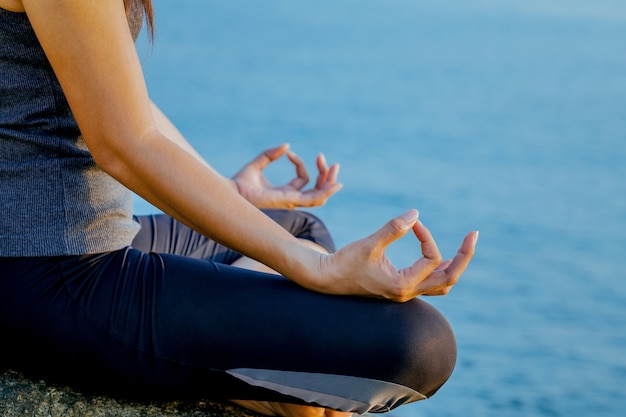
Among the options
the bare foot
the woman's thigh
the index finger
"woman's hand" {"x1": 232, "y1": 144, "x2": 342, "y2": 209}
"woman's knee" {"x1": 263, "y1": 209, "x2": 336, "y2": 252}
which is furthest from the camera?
"woman's hand" {"x1": 232, "y1": 144, "x2": 342, "y2": 209}

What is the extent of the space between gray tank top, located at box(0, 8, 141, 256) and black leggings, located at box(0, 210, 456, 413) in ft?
0.12

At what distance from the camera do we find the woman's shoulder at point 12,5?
4.08 ft

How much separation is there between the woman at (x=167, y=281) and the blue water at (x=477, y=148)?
0.31 metres

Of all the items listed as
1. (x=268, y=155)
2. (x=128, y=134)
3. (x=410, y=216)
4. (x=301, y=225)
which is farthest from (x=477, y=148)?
(x=128, y=134)

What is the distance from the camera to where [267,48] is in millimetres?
14211

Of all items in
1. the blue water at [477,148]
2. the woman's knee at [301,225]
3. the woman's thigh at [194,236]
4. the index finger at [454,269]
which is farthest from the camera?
the blue water at [477,148]

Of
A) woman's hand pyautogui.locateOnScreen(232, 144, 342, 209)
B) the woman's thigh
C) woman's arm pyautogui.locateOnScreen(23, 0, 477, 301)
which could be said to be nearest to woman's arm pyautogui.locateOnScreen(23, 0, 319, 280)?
woman's arm pyautogui.locateOnScreen(23, 0, 477, 301)

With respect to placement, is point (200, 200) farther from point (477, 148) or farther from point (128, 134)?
point (477, 148)

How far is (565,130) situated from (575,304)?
436cm

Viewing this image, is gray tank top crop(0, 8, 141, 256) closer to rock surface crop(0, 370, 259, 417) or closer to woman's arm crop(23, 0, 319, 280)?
woman's arm crop(23, 0, 319, 280)

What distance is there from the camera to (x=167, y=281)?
134 centimetres

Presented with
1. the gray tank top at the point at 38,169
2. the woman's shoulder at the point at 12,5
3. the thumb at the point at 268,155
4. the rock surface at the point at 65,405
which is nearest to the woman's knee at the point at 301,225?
the thumb at the point at 268,155

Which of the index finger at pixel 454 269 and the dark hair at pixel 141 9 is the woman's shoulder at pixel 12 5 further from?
the index finger at pixel 454 269

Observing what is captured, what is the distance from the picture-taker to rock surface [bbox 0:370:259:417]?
141 centimetres
